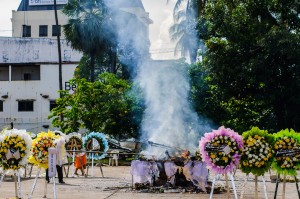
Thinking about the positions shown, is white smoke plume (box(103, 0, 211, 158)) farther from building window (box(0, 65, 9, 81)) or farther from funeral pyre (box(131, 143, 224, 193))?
building window (box(0, 65, 9, 81))

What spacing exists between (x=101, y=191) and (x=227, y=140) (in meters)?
6.78

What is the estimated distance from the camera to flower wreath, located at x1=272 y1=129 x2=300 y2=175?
38.0ft

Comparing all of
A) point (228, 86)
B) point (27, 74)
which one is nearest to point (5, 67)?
point (27, 74)

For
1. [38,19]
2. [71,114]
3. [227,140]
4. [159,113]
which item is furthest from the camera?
[38,19]

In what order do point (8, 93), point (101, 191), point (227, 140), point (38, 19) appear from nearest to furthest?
point (227, 140) → point (101, 191) → point (8, 93) → point (38, 19)

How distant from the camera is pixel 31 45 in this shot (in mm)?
59750

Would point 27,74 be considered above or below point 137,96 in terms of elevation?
above

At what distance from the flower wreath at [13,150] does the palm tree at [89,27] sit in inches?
1304

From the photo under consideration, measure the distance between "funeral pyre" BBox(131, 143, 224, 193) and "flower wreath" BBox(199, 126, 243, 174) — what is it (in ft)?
17.8

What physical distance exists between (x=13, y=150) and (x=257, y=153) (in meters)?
5.13

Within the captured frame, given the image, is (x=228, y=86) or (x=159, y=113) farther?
(x=159, y=113)

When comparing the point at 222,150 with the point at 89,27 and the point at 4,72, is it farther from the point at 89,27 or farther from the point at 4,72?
the point at 4,72

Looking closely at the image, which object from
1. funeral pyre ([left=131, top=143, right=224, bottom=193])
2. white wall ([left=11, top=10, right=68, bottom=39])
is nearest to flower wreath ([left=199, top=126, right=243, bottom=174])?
funeral pyre ([left=131, top=143, right=224, bottom=193])

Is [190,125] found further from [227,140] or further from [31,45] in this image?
[31,45]
